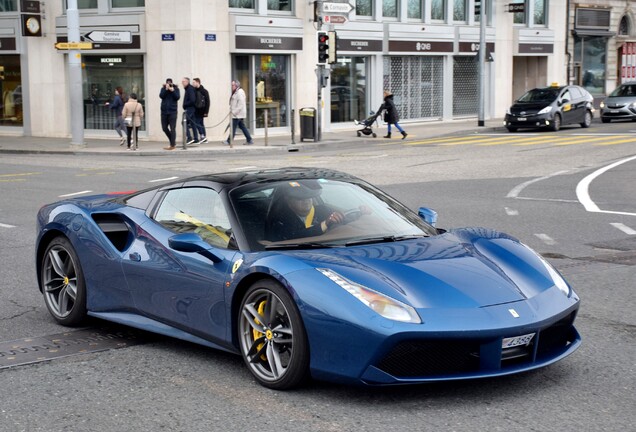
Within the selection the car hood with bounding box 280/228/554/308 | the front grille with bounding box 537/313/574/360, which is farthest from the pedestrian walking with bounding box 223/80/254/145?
the front grille with bounding box 537/313/574/360

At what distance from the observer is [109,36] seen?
30.7 meters

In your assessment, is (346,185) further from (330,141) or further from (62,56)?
(62,56)

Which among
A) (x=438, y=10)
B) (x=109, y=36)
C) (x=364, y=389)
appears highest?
(x=438, y=10)

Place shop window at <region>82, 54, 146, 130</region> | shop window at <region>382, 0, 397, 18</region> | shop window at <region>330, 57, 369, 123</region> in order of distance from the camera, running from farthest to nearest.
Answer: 1. shop window at <region>382, 0, 397, 18</region>
2. shop window at <region>330, 57, 369, 123</region>
3. shop window at <region>82, 54, 146, 130</region>

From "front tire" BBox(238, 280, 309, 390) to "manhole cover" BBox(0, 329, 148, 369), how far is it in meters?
1.39

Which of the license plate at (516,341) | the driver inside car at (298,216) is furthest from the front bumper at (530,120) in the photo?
the license plate at (516,341)

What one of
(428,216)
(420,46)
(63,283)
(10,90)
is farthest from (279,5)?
(428,216)

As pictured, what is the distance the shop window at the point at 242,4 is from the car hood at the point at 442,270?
94.6ft

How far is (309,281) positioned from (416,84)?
37063mm

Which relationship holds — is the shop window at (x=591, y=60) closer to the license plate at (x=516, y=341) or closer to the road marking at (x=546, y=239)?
the road marking at (x=546, y=239)

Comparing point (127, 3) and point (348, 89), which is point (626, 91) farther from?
point (127, 3)

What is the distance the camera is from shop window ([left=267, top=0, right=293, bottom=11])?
116 ft

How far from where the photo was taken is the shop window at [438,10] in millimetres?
42406

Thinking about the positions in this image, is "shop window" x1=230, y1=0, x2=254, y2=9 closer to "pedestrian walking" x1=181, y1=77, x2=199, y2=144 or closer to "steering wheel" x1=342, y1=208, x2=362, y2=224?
"pedestrian walking" x1=181, y1=77, x2=199, y2=144
